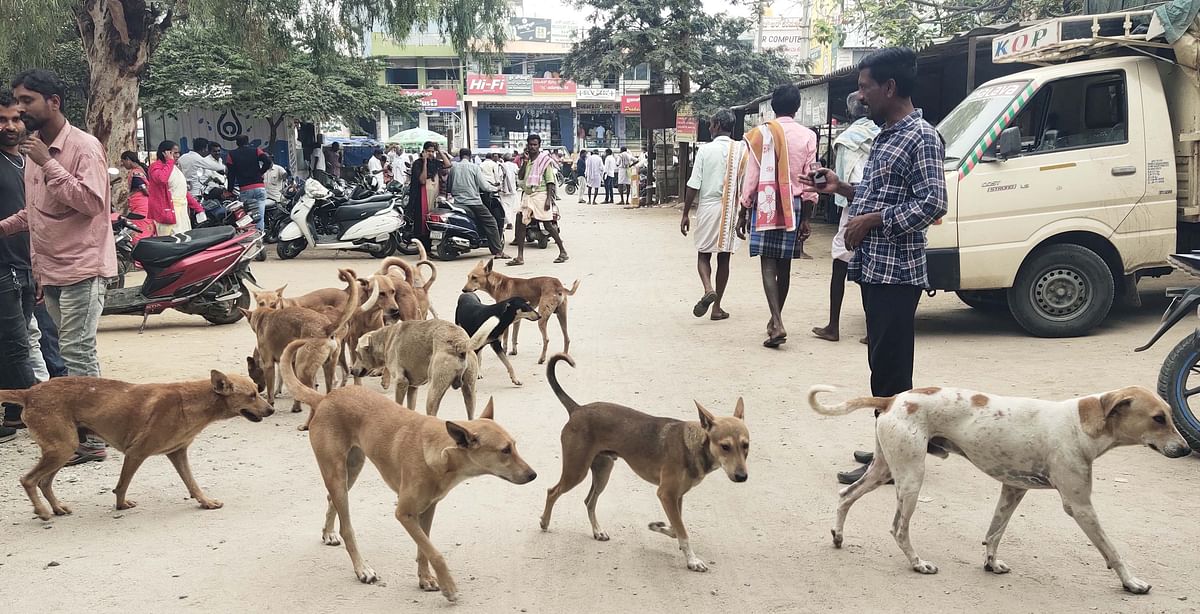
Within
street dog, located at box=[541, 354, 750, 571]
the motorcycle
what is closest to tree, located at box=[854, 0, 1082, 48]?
the motorcycle

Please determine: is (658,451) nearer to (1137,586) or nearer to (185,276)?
(1137,586)

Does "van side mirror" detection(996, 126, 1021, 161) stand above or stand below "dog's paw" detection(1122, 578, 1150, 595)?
above

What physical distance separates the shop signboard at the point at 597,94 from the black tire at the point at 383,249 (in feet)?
136

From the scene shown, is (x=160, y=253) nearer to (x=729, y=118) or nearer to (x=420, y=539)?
(x=729, y=118)

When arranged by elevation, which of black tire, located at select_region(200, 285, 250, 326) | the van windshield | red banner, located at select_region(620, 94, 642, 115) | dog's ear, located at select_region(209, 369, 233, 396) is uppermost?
red banner, located at select_region(620, 94, 642, 115)

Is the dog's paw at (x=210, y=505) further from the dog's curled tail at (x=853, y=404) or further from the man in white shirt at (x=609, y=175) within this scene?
the man in white shirt at (x=609, y=175)

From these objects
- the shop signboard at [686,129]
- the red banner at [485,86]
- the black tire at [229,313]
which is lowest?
the black tire at [229,313]

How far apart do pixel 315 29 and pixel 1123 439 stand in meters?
16.9

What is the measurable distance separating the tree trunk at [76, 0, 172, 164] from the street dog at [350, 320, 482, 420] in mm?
9815

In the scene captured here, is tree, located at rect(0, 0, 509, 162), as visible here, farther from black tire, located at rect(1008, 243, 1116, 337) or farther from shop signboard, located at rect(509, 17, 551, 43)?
shop signboard, located at rect(509, 17, 551, 43)

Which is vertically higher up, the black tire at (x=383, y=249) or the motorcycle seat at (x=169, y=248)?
the motorcycle seat at (x=169, y=248)

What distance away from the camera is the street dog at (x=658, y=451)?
4082mm

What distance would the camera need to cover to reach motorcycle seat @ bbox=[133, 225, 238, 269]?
396 inches

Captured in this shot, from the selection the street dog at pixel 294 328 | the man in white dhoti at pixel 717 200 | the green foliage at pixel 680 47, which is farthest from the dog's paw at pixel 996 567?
the green foliage at pixel 680 47
